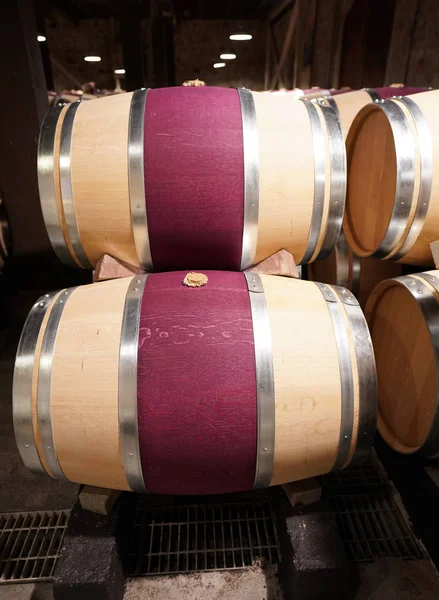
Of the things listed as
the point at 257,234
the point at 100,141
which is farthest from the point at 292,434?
the point at 100,141

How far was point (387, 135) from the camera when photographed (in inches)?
72.0

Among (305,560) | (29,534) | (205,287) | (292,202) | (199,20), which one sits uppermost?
(199,20)

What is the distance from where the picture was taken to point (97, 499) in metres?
1.60

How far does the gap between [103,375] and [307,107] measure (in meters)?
1.37

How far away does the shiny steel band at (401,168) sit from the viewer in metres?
1.70

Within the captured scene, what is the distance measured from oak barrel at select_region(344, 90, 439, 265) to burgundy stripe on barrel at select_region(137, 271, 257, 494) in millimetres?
881

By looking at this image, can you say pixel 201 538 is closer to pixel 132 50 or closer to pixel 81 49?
pixel 132 50

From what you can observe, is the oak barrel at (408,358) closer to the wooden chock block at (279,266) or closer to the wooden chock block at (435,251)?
the wooden chock block at (435,251)

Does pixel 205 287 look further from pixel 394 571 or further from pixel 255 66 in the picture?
pixel 255 66

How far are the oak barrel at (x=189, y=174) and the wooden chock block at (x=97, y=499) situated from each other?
931 mm

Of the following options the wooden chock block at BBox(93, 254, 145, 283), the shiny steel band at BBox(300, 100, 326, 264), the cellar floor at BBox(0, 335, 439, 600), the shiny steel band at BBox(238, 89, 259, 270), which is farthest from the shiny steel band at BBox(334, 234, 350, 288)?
the cellar floor at BBox(0, 335, 439, 600)

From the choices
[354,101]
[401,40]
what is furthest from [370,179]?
[401,40]

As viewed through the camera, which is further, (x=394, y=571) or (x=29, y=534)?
(x=29, y=534)

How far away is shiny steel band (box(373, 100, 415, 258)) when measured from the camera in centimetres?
170
